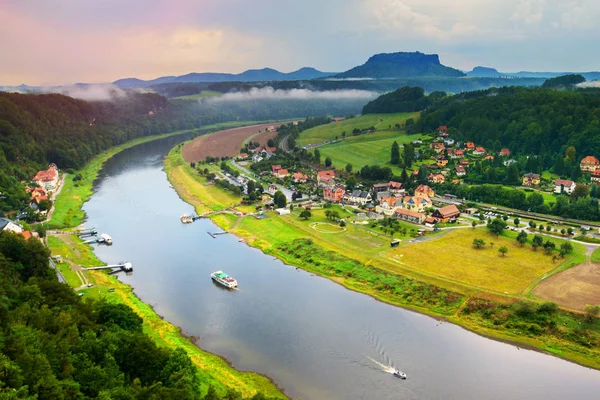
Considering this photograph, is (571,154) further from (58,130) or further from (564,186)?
(58,130)

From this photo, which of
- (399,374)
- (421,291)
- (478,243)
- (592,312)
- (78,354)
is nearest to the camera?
(78,354)

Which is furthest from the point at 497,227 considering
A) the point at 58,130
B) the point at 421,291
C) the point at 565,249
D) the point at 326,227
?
the point at 58,130

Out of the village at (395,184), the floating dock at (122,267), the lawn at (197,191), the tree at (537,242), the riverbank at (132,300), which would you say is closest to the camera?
the riverbank at (132,300)

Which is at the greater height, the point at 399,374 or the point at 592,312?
the point at 592,312

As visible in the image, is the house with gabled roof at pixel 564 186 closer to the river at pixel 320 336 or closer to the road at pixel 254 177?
the road at pixel 254 177

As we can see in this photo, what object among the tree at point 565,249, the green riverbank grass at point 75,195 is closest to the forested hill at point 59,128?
the green riverbank grass at point 75,195

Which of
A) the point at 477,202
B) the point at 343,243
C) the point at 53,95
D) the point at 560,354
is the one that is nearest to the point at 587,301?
the point at 560,354

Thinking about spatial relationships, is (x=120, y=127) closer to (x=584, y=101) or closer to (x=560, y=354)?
(x=584, y=101)
